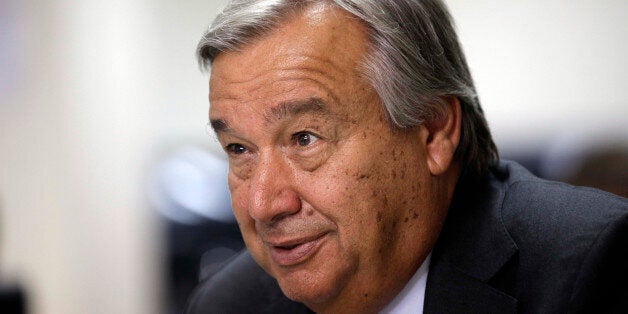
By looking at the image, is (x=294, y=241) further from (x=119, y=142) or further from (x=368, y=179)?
(x=119, y=142)

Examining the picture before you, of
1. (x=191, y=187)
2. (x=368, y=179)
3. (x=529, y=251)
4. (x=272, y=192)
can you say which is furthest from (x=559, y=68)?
(x=272, y=192)

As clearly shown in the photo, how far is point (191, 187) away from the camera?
4.14 m

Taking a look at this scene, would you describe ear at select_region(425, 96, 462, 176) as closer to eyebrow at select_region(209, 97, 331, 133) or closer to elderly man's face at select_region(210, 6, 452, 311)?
elderly man's face at select_region(210, 6, 452, 311)

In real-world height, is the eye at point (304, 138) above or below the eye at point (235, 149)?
above

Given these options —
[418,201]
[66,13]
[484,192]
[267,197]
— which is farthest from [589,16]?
[66,13]

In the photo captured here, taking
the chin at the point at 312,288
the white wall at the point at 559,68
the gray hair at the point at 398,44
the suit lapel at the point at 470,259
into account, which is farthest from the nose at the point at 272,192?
the white wall at the point at 559,68

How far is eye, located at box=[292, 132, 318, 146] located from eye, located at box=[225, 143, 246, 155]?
138 mm

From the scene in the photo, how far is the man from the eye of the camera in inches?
58.5

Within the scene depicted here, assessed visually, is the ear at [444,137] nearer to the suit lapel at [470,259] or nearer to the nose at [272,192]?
the suit lapel at [470,259]

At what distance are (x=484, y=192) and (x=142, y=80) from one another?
115 inches

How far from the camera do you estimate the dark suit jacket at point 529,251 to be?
1454 millimetres

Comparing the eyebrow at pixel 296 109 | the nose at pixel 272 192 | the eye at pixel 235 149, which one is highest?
the eyebrow at pixel 296 109

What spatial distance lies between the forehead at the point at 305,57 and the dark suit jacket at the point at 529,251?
0.45 metres

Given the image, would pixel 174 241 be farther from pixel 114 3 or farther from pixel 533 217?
pixel 533 217
